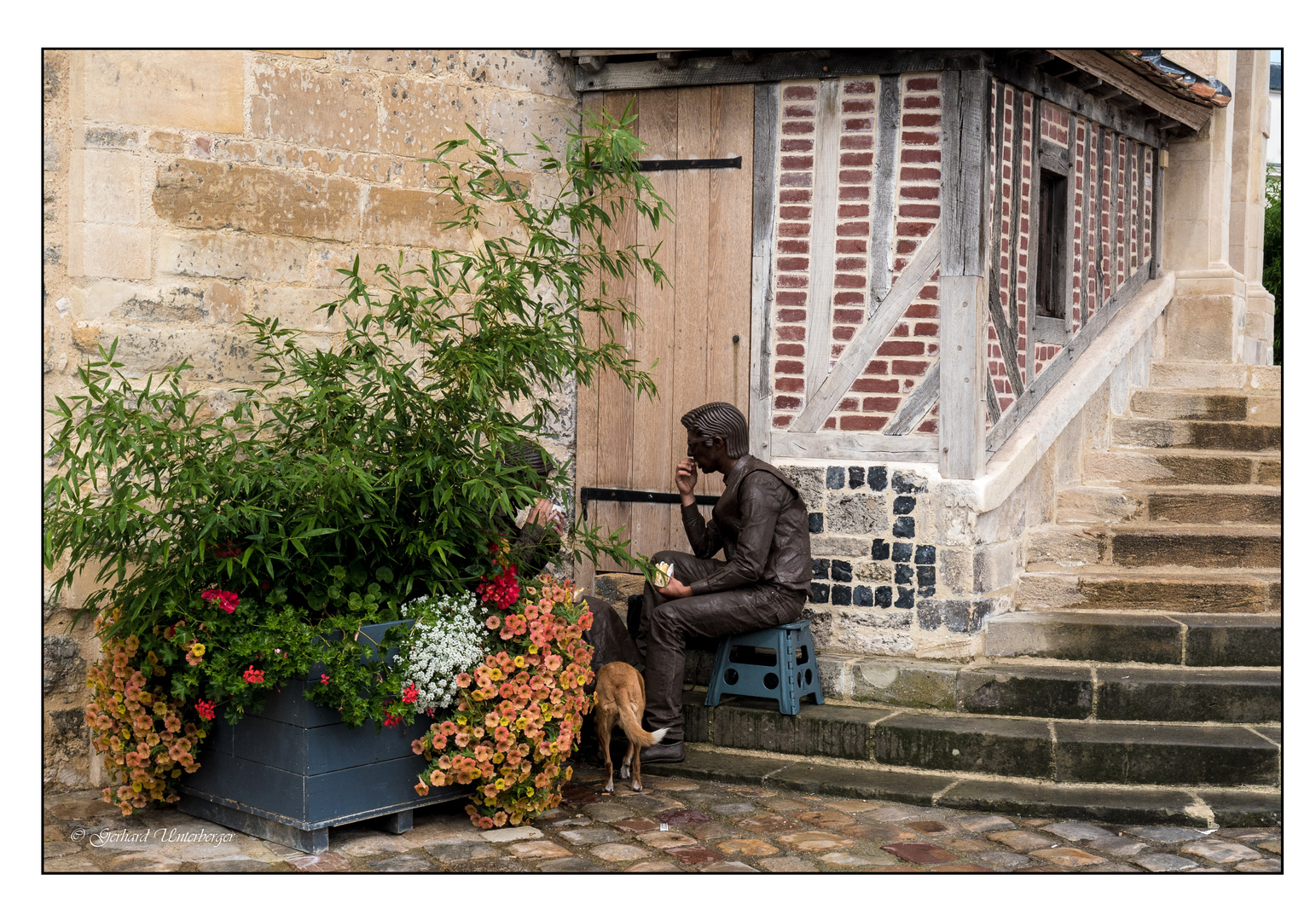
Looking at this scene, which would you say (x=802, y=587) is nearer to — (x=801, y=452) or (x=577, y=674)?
(x=801, y=452)

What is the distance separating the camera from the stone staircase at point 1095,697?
491 centimetres

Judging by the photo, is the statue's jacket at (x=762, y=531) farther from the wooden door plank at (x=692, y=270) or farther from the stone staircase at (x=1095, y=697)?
the wooden door plank at (x=692, y=270)

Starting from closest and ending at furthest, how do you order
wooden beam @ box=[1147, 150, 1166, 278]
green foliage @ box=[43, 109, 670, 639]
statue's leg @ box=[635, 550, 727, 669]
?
green foliage @ box=[43, 109, 670, 639] < statue's leg @ box=[635, 550, 727, 669] < wooden beam @ box=[1147, 150, 1166, 278]

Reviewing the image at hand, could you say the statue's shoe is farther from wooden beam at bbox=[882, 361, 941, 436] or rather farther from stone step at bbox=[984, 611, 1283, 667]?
wooden beam at bbox=[882, 361, 941, 436]

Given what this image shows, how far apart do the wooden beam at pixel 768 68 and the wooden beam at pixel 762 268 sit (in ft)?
0.35

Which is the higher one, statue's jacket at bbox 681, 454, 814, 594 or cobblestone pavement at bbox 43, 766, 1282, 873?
statue's jacket at bbox 681, 454, 814, 594

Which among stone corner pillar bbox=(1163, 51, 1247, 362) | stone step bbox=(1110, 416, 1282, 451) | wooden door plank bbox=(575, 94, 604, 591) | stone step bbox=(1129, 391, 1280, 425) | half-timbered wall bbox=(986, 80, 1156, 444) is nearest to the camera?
half-timbered wall bbox=(986, 80, 1156, 444)

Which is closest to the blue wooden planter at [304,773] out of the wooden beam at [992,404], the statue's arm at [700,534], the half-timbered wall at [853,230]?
the statue's arm at [700,534]

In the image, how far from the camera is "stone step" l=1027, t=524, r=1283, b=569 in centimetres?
638

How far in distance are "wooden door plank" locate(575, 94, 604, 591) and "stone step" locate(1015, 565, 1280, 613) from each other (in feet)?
7.19

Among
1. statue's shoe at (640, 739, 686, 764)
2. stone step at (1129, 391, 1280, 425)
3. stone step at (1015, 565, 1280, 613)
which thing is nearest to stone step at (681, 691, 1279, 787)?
statue's shoe at (640, 739, 686, 764)

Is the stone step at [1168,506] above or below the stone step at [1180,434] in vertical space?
below

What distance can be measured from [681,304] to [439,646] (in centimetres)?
251

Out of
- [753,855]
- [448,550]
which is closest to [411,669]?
[448,550]
